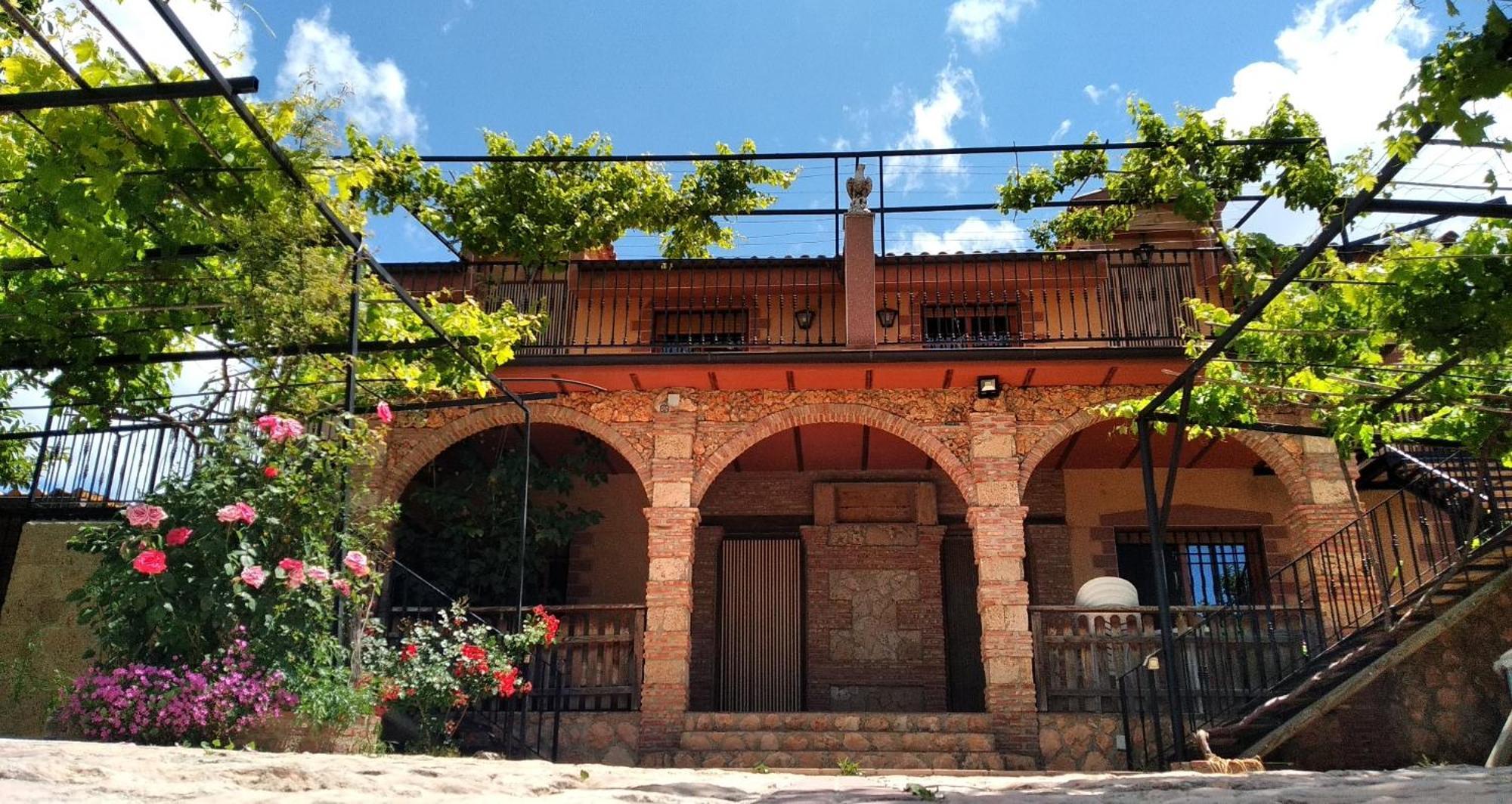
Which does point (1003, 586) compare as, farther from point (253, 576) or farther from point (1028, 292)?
point (253, 576)

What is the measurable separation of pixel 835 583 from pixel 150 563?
8.43m

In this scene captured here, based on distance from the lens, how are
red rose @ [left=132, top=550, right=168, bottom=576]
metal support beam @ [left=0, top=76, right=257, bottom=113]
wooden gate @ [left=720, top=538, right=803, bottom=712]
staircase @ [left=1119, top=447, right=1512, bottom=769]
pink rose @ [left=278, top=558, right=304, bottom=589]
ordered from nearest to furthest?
metal support beam @ [left=0, top=76, right=257, bottom=113], red rose @ [left=132, top=550, right=168, bottom=576], pink rose @ [left=278, top=558, right=304, bottom=589], staircase @ [left=1119, top=447, right=1512, bottom=769], wooden gate @ [left=720, top=538, right=803, bottom=712]

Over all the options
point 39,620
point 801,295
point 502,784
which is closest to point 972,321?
point 801,295

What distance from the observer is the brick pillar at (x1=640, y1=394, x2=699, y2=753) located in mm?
9547

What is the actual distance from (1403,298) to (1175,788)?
3567 millimetres

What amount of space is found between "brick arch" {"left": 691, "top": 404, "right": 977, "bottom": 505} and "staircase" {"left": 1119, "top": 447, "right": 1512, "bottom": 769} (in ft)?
7.98

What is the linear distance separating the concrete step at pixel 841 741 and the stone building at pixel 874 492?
0.02m

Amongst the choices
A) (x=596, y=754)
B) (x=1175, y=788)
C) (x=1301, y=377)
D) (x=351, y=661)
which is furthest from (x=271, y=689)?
(x=1301, y=377)

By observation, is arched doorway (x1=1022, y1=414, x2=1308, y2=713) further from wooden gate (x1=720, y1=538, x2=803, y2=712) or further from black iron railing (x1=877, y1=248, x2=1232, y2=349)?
wooden gate (x1=720, y1=538, x2=803, y2=712)

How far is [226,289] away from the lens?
6.53 m

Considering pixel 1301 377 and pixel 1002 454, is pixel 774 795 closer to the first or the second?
pixel 1301 377

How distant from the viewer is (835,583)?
12516 millimetres

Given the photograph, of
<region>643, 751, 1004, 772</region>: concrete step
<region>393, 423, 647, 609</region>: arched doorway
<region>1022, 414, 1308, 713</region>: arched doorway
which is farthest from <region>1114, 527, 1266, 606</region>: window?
<region>393, 423, 647, 609</region>: arched doorway

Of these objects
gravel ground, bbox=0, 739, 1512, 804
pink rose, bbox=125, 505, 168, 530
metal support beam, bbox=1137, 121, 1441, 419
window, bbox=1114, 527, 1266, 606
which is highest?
metal support beam, bbox=1137, 121, 1441, 419
